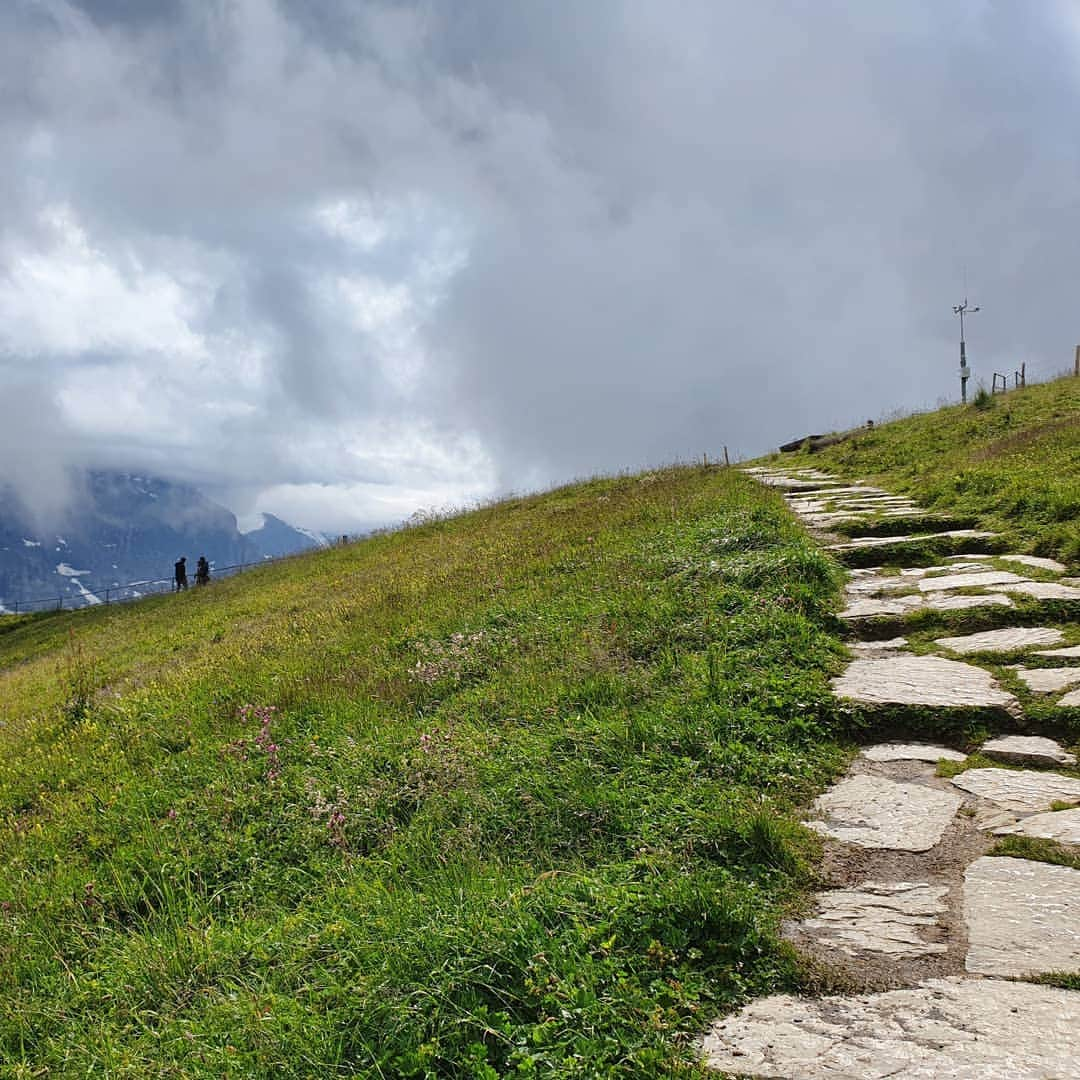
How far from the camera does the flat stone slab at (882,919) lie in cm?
282

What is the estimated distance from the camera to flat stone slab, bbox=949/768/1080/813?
12.0 ft

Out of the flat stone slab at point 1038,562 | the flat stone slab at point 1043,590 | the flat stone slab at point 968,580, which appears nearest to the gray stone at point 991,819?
the flat stone slab at point 1043,590

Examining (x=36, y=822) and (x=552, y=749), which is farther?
(x=36, y=822)

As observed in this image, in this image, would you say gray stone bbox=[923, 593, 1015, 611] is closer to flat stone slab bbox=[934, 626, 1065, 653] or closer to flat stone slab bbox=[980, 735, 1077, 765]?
flat stone slab bbox=[934, 626, 1065, 653]

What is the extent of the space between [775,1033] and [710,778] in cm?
170

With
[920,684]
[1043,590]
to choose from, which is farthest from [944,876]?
[1043,590]

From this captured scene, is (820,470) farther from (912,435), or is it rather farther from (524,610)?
(524,610)

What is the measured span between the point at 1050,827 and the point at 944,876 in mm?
635

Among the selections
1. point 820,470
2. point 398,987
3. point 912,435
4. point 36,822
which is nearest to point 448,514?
point 820,470

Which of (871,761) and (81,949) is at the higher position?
(871,761)

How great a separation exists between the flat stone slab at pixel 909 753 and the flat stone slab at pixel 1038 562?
3.51m

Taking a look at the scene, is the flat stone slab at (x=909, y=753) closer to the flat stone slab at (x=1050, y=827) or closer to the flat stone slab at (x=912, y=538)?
the flat stone slab at (x=1050, y=827)

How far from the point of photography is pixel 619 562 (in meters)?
8.91

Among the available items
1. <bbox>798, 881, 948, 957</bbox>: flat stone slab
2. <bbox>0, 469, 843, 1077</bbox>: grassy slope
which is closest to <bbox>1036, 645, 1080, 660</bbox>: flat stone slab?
<bbox>0, 469, 843, 1077</bbox>: grassy slope
